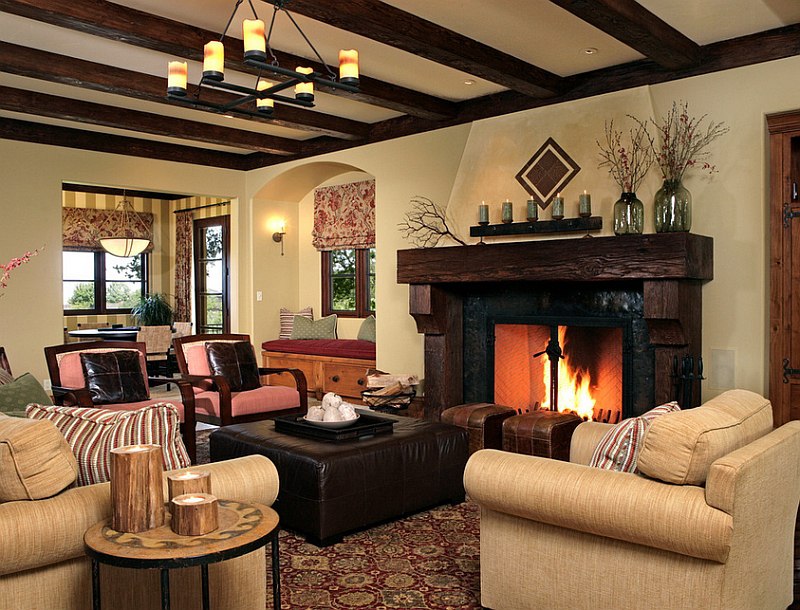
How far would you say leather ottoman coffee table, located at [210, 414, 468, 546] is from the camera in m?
3.61

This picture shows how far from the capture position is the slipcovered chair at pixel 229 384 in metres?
5.36

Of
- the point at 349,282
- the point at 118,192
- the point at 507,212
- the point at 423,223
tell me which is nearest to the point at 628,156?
the point at 507,212

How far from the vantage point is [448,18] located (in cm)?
459

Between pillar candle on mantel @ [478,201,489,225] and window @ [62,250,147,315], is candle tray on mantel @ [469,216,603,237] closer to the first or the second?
pillar candle on mantel @ [478,201,489,225]

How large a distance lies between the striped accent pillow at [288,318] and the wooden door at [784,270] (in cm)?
568

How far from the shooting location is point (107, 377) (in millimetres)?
5125

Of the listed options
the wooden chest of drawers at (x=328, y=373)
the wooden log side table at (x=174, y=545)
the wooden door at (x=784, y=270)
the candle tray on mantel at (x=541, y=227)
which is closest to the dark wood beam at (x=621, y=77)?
the wooden door at (x=784, y=270)

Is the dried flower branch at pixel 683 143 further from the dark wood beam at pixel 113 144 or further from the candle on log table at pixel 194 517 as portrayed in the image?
the dark wood beam at pixel 113 144

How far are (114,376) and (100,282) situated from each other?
674 cm

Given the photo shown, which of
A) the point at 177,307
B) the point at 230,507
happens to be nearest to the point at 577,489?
the point at 230,507

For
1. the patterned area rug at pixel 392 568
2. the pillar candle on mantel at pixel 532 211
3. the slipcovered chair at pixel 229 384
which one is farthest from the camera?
the pillar candle on mantel at pixel 532 211

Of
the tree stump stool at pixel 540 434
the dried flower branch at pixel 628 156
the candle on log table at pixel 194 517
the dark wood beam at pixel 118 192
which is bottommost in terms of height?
the tree stump stool at pixel 540 434

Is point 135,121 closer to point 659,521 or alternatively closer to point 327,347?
point 327,347

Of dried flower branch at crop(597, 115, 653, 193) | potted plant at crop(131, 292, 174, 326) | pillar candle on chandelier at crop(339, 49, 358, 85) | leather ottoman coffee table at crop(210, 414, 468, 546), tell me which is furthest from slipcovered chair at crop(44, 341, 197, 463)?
potted plant at crop(131, 292, 174, 326)
